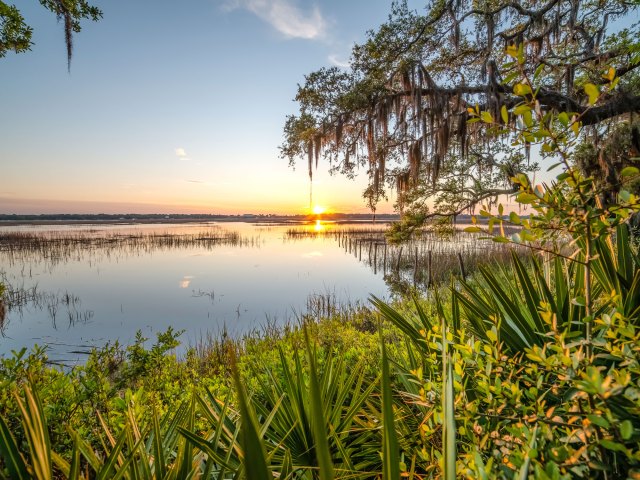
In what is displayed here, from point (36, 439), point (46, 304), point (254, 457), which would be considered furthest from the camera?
point (46, 304)

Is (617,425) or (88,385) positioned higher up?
(617,425)

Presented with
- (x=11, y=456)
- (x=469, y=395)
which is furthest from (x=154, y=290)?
(x=469, y=395)

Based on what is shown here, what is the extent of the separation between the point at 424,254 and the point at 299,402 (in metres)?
22.4

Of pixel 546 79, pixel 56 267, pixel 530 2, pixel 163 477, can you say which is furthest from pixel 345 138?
pixel 56 267

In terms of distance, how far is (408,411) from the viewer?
89.4 inches

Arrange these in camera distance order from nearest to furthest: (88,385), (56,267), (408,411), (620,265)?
(620,265), (408,411), (88,385), (56,267)

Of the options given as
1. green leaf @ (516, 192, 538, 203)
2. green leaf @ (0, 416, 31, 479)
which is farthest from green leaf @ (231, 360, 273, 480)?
green leaf @ (516, 192, 538, 203)

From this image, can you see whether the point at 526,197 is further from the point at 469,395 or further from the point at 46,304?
the point at 46,304

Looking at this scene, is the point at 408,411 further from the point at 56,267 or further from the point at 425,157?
the point at 56,267

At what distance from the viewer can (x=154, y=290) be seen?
14664mm

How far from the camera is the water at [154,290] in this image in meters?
10.2

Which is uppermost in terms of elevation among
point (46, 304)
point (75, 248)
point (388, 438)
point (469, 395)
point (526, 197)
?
point (526, 197)

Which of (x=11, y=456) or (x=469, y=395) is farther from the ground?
(x=11, y=456)

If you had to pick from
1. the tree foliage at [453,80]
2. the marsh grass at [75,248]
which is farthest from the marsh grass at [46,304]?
the tree foliage at [453,80]
